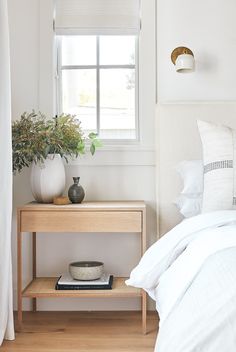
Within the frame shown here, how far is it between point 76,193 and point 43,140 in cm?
36

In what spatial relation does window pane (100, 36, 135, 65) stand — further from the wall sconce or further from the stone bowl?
the stone bowl

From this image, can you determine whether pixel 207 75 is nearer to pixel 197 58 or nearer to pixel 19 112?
pixel 197 58

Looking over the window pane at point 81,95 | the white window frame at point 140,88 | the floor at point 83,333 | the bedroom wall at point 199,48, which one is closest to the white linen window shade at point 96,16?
the white window frame at point 140,88

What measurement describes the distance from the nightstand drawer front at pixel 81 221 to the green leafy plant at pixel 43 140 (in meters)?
0.35

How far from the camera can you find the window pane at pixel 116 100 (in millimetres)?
3400

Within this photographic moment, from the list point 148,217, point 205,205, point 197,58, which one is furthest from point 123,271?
point 197,58

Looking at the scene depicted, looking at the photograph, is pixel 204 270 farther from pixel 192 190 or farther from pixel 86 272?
pixel 86 272

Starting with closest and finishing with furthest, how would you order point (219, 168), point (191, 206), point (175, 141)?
point (219, 168) → point (191, 206) → point (175, 141)

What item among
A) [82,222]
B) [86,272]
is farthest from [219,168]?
[86,272]

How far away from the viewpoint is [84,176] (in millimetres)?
3279

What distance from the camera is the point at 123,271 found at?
3262 mm

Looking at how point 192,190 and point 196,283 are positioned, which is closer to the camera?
point 196,283

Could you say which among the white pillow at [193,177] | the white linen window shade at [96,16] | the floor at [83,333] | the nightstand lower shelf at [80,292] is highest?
the white linen window shade at [96,16]

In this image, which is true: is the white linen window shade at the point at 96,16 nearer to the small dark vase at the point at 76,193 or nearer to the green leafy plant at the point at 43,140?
the green leafy plant at the point at 43,140
